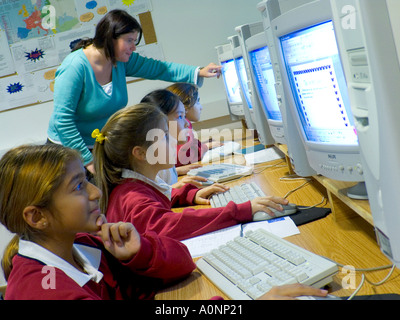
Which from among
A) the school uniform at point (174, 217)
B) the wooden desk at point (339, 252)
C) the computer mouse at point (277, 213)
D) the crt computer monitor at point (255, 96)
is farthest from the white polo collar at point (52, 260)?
the crt computer monitor at point (255, 96)

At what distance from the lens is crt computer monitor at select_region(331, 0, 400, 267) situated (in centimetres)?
55

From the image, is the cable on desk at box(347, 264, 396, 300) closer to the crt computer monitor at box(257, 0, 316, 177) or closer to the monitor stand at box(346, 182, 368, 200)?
the monitor stand at box(346, 182, 368, 200)

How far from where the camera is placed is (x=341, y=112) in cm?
99

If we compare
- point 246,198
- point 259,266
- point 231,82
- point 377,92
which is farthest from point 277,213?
point 231,82

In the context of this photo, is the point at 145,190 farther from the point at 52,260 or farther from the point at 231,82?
the point at 231,82

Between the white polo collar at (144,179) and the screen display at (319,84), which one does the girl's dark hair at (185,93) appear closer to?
the white polo collar at (144,179)

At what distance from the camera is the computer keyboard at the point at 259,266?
82 cm

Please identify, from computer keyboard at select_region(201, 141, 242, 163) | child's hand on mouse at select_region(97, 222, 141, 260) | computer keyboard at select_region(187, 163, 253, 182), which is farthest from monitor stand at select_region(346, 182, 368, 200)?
computer keyboard at select_region(201, 141, 242, 163)

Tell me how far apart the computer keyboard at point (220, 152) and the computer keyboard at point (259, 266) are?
60.7 inches

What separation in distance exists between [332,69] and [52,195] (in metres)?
0.64
